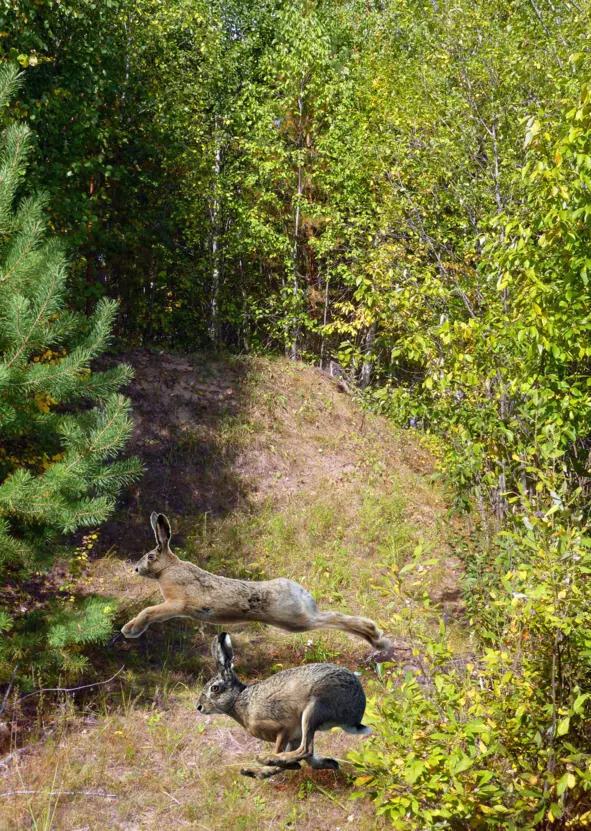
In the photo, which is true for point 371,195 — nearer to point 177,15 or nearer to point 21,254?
point 177,15

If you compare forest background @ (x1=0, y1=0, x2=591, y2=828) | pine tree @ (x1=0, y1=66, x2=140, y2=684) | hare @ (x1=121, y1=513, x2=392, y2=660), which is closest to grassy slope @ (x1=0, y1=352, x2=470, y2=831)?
hare @ (x1=121, y1=513, x2=392, y2=660)

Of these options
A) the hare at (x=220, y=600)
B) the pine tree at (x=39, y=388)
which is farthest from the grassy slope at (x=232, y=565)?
the pine tree at (x=39, y=388)

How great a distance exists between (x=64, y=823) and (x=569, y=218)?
5.65 metres

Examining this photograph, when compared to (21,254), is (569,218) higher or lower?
Result: higher

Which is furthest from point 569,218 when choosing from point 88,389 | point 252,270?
point 252,270

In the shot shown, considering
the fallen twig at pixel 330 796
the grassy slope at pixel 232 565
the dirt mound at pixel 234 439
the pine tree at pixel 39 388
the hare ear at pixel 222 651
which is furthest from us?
the dirt mound at pixel 234 439

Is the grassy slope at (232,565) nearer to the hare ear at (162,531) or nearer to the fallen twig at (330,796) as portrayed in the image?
the fallen twig at (330,796)

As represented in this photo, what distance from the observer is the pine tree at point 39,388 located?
601 cm

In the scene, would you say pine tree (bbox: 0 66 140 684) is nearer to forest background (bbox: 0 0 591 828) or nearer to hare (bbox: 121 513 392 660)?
forest background (bbox: 0 0 591 828)

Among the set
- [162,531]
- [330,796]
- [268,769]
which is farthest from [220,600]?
[330,796]

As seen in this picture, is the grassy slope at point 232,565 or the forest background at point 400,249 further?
the grassy slope at point 232,565

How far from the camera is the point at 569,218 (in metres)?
5.71

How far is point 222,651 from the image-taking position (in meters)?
4.77

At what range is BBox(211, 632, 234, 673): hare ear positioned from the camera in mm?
4715
